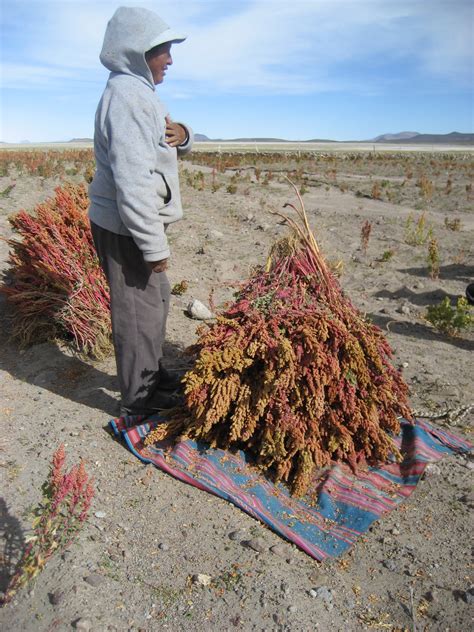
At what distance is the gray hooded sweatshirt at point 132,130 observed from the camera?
2648 millimetres

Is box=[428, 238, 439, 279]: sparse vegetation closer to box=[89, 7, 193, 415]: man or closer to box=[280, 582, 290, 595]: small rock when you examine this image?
box=[89, 7, 193, 415]: man

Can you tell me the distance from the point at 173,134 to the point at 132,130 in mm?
448

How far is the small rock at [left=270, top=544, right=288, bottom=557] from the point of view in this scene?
243cm

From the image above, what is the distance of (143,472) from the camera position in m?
2.89

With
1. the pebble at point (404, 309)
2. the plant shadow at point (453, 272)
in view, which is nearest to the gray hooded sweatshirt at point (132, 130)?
the pebble at point (404, 309)

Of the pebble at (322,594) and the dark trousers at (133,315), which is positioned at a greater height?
the dark trousers at (133,315)

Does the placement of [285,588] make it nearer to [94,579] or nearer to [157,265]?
[94,579]

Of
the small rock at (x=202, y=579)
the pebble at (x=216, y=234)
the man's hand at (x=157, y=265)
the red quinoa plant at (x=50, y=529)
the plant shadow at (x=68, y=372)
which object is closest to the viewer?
the red quinoa plant at (x=50, y=529)

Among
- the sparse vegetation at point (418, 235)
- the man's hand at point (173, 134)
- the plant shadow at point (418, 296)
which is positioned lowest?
the plant shadow at point (418, 296)

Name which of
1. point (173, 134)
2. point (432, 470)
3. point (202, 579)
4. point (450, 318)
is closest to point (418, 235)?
point (450, 318)

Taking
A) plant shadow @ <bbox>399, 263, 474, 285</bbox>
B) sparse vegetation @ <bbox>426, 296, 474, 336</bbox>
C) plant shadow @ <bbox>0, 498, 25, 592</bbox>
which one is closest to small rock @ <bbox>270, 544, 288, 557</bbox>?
plant shadow @ <bbox>0, 498, 25, 592</bbox>

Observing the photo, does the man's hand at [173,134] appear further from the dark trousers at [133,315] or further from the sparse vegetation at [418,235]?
the sparse vegetation at [418,235]

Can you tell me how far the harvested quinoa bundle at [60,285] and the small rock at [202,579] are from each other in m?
2.48

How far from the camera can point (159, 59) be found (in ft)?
9.20
